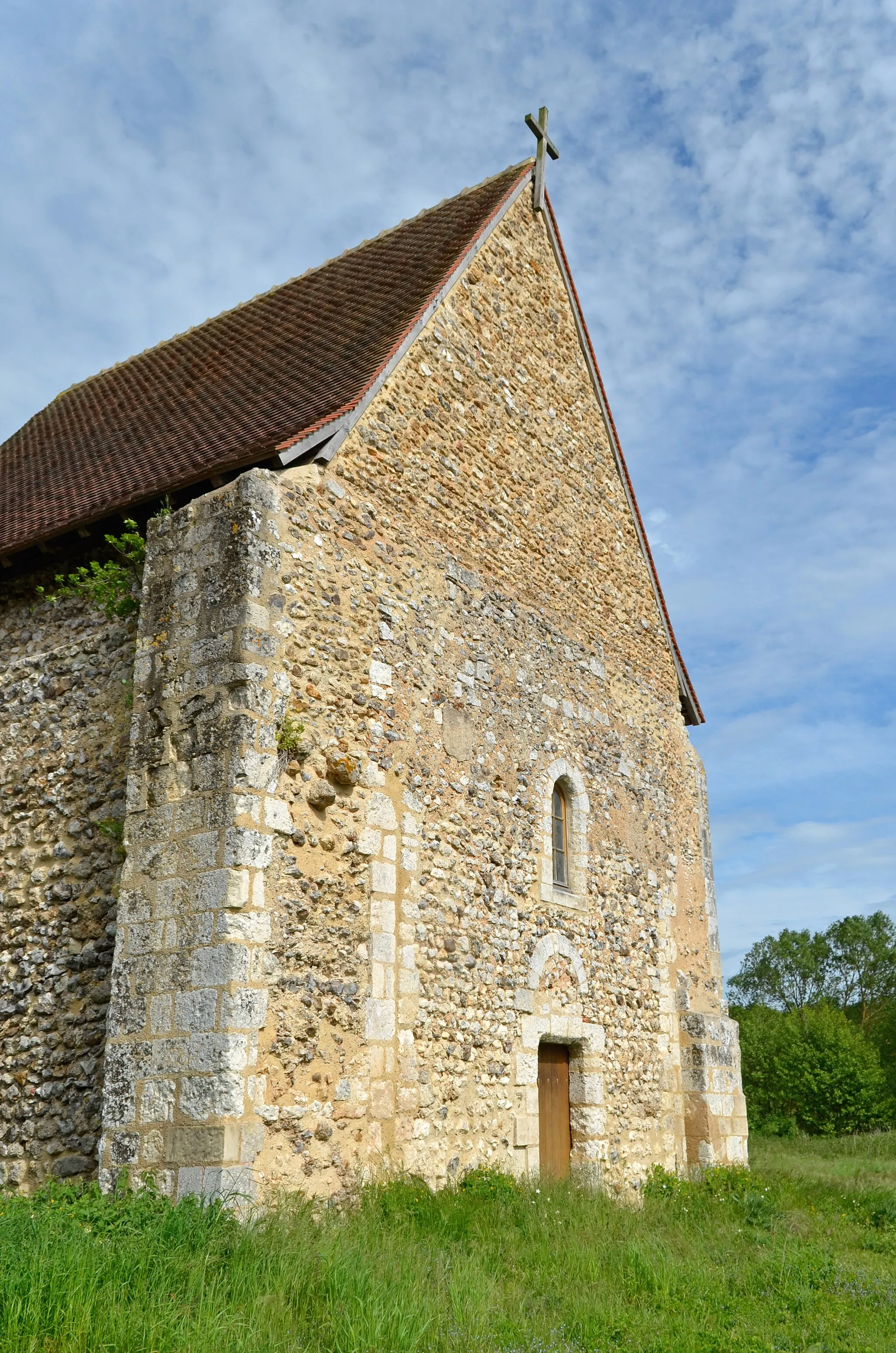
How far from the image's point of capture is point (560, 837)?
33.6 ft

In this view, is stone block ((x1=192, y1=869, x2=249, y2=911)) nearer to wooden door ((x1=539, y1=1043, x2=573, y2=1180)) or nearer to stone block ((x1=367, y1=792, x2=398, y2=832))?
stone block ((x1=367, y1=792, x2=398, y2=832))

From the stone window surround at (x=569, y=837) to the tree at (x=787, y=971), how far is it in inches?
1608

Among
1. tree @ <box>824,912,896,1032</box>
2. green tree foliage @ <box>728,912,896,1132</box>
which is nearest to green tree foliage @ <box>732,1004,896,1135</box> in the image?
green tree foliage @ <box>728,912,896,1132</box>

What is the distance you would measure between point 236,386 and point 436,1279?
7422 mm

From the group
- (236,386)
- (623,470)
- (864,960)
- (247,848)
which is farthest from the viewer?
(864,960)

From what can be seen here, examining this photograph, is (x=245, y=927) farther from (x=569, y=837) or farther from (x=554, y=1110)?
(x=569, y=837)

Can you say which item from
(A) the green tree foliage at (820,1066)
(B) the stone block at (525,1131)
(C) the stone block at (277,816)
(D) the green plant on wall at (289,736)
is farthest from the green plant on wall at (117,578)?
(A) the green tree foliage at (820,1066)

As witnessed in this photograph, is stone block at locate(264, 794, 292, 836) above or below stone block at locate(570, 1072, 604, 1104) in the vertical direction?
above

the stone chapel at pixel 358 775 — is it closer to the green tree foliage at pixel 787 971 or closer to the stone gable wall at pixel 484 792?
the stone gable wall at pixel 484 792

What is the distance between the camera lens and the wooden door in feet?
30.2

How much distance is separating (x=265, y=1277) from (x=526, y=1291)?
63.7 inches

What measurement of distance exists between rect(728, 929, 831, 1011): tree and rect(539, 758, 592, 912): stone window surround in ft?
134

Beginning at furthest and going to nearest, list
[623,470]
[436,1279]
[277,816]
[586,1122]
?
[623,470] → [586,1122] → [277,816] → [436,1279]

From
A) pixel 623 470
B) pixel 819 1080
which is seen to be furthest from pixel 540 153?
pixel 819 1080
